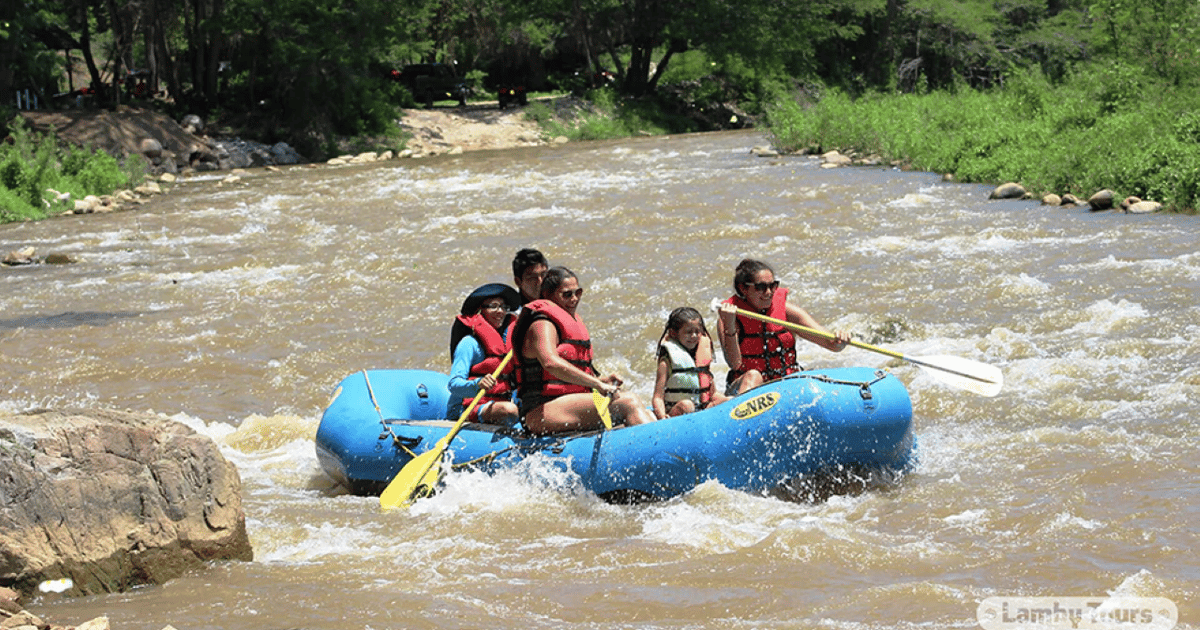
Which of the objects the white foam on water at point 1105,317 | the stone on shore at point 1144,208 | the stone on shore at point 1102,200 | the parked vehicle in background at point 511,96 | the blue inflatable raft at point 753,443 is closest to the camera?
the blue inflatable raft at point 753,443

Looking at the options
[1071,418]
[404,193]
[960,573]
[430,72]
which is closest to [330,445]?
[960,573]

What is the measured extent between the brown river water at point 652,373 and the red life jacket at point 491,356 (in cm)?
54

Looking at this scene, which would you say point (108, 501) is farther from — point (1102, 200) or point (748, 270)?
point (1102, 200)

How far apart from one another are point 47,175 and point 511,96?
1683 cm

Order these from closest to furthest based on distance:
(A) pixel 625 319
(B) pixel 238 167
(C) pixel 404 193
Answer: (A) pixel 625 319
(C) pixel 404 193
(B) pixel 238 167

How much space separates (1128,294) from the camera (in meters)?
9.45

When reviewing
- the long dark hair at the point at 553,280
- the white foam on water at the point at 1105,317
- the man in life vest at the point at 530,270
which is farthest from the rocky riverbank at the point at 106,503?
the white foam on water at the point at 1105,317

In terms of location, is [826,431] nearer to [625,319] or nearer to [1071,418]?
[1071,418]

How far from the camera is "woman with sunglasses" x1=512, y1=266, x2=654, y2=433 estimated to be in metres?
5.72

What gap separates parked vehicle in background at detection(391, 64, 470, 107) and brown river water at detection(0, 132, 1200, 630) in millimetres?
17790

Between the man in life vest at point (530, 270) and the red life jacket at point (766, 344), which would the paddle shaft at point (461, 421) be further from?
the red life jacket at point (766, 344)

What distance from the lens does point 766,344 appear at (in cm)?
624

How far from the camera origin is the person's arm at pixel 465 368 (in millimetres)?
6324

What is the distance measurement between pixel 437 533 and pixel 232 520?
87 centimetres
